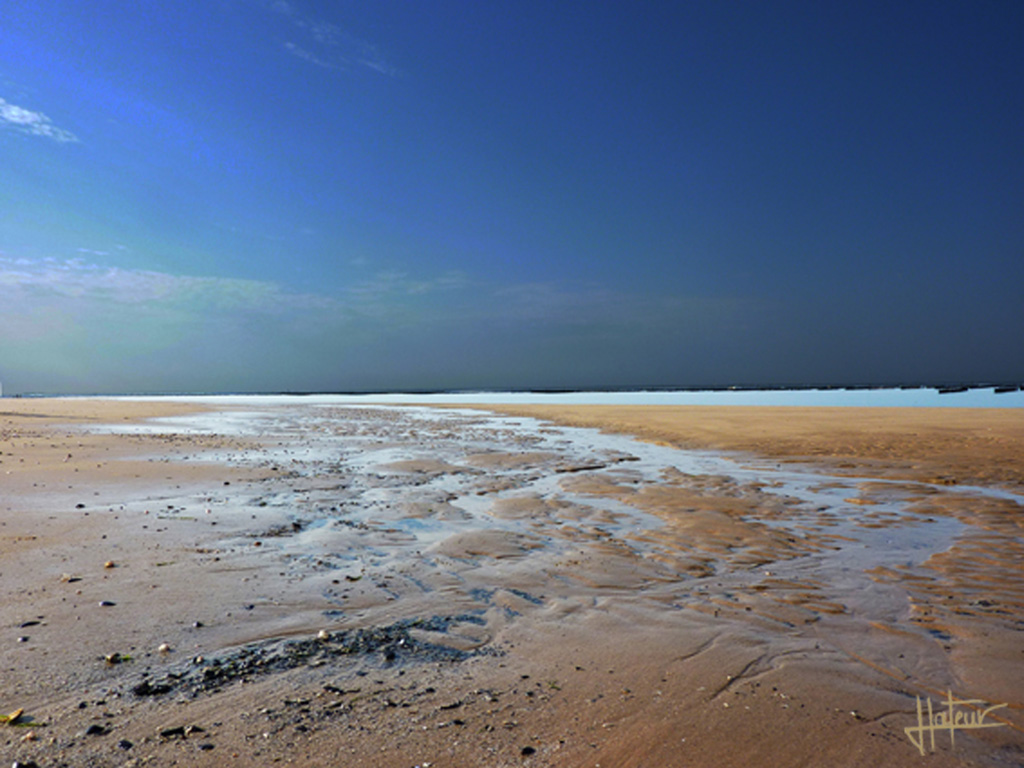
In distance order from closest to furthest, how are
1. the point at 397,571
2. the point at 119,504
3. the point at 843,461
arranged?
1. the point at 397,571
2. the point at 119,504
3. the point at 843,461

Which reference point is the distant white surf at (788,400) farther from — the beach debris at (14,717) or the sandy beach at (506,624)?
the beach debris at (14,717)

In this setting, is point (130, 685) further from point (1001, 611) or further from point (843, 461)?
point (843, 461)

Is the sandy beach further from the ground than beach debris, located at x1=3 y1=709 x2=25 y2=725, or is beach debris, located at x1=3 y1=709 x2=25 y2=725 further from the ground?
beach debris, located at x1=3 y1=709 x2=25 y2=725

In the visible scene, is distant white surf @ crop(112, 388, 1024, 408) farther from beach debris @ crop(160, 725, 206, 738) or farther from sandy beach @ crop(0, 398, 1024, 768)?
beach debris @ crop(160, 725, 206, 738)

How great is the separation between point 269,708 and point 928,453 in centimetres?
2076

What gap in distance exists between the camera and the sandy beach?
3.53m

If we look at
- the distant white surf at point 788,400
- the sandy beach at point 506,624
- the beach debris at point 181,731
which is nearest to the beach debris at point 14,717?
the sandy beach at point 506,624

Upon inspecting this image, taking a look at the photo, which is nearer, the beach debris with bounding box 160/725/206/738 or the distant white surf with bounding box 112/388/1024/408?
the beach debris with bounding box 160/725/206/738

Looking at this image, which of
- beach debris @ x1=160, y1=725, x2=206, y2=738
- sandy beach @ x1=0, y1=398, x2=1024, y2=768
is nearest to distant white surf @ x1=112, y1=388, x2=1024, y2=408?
sandy beach @ x1=0, y1=398, x2=1024, y2=768

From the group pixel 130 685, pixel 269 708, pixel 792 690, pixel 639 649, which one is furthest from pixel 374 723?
pixel 792 690

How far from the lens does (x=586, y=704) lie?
3.93m

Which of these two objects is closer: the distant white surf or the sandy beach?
the sandy beach

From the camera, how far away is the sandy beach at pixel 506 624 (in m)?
3.53

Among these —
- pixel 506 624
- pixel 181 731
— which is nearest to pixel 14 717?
pixel 181 731
